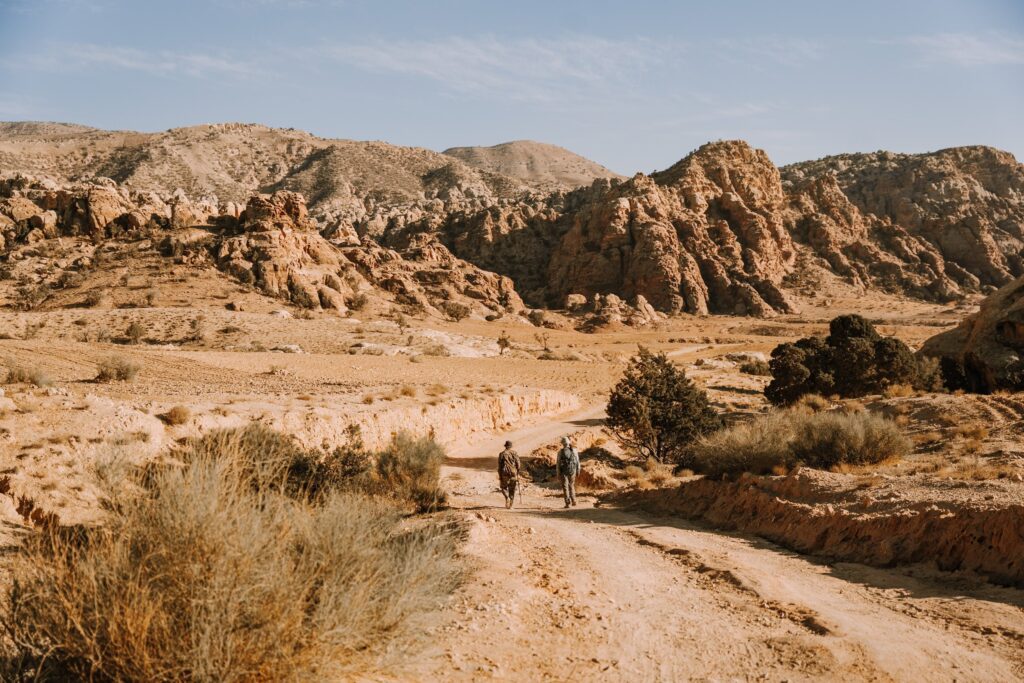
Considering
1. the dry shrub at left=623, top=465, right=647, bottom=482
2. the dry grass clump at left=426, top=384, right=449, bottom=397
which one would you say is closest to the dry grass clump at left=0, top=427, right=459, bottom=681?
the dry shrub at left=623, top=465, right=647, bottom=482

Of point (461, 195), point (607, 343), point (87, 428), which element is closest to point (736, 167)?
point (461, 195)

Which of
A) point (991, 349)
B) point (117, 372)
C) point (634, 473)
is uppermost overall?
point (991, 349)

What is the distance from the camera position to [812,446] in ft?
46.6

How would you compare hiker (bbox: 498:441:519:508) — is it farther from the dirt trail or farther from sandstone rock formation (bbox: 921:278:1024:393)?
sandstone rock formation (bbox: 921:278:1024:393)

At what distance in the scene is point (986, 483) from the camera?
1024cm

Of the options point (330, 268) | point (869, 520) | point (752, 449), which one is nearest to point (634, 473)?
point (752, 449)

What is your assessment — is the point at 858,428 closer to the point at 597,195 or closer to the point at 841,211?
the point at 597,195

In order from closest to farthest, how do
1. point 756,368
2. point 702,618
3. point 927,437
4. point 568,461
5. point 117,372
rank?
point 702,618, point 568,461, point 927,437, point 117,372, point 756,368

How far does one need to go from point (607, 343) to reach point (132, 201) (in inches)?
1768

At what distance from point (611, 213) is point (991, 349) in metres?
63.4

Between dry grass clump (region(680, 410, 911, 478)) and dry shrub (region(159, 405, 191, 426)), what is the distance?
1078 cm

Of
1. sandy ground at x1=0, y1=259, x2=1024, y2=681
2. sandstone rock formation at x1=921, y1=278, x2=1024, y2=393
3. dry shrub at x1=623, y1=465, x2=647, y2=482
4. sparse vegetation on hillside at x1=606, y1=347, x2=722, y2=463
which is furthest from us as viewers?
sandstone rock formation at x1=921, y1=278, x2=1024, y2=393

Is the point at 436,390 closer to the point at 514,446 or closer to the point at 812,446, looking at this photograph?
the point at 514,446

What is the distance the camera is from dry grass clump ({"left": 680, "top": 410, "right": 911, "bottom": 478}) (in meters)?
13.8
